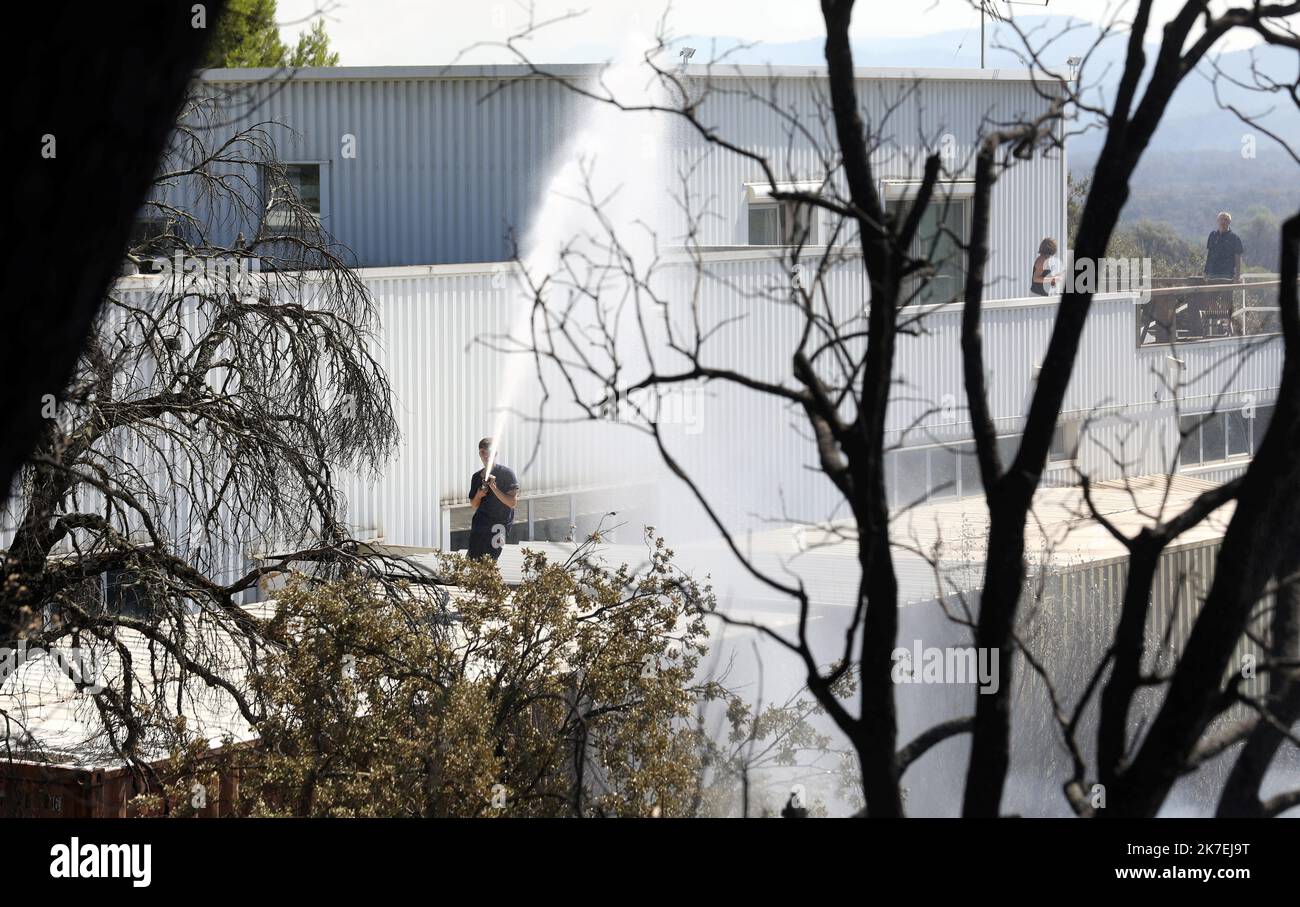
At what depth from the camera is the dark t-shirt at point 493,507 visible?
58.6 feet

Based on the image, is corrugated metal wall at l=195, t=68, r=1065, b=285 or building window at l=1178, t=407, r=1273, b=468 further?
building window at l=1178, t=407, r=1273, b=468

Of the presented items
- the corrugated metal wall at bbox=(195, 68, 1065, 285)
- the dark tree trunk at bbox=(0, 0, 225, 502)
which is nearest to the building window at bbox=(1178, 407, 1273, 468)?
the corrugated metal wall at bbox=(195, 68, 1065, 285)

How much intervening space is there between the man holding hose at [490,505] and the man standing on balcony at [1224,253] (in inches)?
509

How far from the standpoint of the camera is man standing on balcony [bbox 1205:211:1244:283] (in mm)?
24609

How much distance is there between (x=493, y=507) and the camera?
18.3 meters

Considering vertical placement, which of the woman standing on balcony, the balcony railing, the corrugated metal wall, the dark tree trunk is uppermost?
the corrugated metal wall

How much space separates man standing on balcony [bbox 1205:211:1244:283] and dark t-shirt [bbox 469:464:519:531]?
1287 centimetres

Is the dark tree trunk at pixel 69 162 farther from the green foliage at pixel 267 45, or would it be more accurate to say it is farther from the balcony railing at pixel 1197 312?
the green foliage at pixel 267 45

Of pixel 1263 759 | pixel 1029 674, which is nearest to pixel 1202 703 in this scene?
pixel 1263 759

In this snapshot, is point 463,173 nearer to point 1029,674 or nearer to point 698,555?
point 698,555

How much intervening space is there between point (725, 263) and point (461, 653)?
1162 centimetres

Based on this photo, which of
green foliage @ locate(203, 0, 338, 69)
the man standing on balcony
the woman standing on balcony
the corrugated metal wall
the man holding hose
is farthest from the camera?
green foliage @ locate(203, 0, 338, 69)

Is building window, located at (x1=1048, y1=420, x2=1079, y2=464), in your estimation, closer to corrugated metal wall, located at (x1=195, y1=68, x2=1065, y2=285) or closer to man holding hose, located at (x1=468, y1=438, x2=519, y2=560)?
corrugated metal wall, located at (x1=195, y1=68, x2=1065, y2=285)

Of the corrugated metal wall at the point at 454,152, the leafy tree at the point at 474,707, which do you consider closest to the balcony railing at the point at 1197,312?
the corrugated metal wall at the point at 454,152
